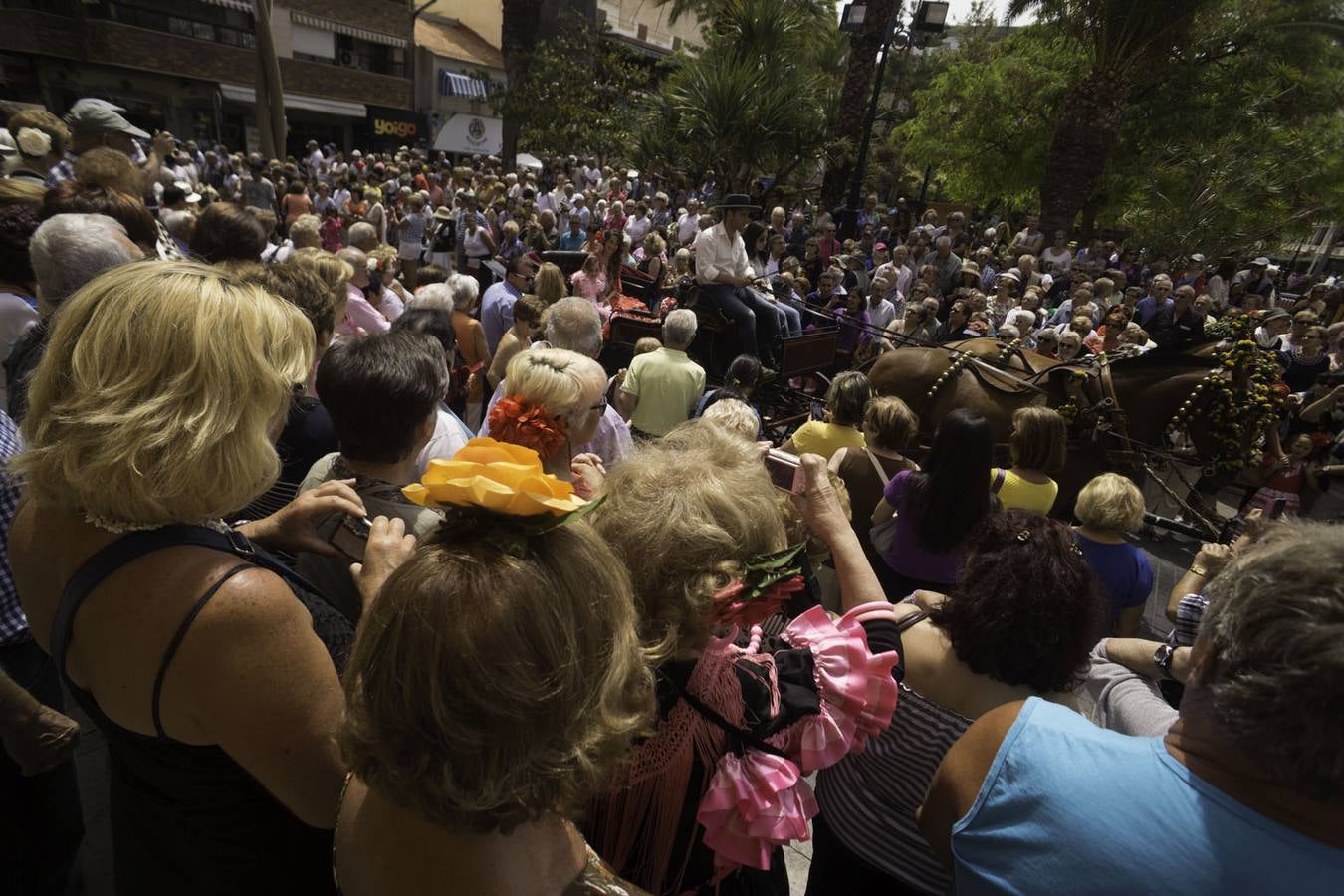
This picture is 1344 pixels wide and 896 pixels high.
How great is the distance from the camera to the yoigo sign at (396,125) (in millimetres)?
31578

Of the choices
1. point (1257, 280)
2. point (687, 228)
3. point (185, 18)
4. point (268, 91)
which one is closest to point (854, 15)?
point (687, 228)

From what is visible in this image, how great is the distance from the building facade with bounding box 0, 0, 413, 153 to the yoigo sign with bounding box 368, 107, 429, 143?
5cm

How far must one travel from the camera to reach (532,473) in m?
1.03

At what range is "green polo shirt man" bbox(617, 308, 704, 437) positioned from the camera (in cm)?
472

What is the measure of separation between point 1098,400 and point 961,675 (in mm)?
4591

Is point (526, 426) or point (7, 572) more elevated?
point (526, 426)

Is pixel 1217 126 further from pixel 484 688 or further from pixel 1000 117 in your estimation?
pixel 484 688

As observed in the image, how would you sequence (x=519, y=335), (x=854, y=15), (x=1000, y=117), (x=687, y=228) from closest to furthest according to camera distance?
(x=519, y=335), (x=854, y=15), (x=687, y=228), (x=1000, y=117)

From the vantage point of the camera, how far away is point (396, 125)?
32219mm

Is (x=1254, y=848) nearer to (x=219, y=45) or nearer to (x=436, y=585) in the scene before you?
(x=436, y=585)

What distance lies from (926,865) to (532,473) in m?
1.46

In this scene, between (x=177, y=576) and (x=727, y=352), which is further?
(x=727, y=352)

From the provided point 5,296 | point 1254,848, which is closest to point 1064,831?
point 1254,848

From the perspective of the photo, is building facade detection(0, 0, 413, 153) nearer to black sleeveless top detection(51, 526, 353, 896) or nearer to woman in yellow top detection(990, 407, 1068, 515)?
woman in yellow top detection(990, 407, 1068, 515)
